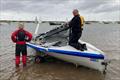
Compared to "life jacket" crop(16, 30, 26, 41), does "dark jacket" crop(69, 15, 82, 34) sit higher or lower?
higher

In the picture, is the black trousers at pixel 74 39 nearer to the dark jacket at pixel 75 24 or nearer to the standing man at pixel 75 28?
the standing man at pixel 75 28

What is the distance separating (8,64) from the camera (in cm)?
1123

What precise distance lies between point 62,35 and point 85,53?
2869 mm

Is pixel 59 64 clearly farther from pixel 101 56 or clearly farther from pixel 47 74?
pixel 101 56

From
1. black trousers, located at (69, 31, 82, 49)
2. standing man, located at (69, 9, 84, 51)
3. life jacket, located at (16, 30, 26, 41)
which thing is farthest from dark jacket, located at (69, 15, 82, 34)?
life jacket, located at (16, 30, 26, 41)

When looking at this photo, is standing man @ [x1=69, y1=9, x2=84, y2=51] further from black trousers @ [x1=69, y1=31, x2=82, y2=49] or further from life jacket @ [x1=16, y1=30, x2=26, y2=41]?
life jacket @ [x1=16, y1=30, x2=26, y2=41]

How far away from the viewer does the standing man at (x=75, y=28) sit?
9.98 m

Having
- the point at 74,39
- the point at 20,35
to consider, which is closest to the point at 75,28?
the point at 74,39

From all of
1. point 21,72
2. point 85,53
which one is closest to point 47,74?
point 21,72

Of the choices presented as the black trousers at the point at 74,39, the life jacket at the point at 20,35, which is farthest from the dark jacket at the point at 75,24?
the life jacket at the point at 20,35

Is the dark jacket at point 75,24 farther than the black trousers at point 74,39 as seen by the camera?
No

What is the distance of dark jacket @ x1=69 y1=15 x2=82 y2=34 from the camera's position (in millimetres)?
9984

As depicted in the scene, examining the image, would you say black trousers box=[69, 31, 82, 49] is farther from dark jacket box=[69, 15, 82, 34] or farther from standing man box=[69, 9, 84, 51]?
dark jacket box=[69, 15, 82, 34]

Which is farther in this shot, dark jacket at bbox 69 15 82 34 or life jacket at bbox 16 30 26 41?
life jacket at bbox 16 30 26 41
